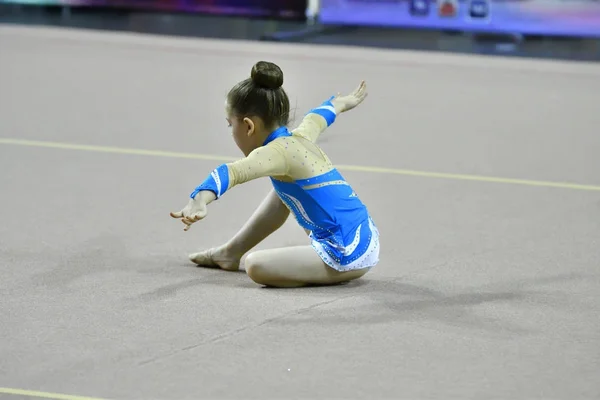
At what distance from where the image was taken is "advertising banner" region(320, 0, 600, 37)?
914 cm

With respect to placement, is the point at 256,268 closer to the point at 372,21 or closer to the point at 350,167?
the point at 350,167

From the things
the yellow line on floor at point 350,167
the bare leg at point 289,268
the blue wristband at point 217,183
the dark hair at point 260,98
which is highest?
the dark hair at point 260,98

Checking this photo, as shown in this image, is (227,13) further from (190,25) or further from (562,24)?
(562,24)

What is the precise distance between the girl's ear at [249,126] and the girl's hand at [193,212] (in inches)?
17.0

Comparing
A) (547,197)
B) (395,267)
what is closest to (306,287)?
(395,267)

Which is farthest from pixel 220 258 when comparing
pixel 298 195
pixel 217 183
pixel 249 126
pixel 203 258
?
pixel 217 183

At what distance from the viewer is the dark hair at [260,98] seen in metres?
3.30

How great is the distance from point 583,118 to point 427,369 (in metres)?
4.32

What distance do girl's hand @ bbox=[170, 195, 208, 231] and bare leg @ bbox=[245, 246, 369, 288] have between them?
0.49 m

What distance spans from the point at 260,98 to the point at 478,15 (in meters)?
6.36

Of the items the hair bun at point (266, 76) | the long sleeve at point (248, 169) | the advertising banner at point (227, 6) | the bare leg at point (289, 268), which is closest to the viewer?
the long sleeve at point (248, 169)

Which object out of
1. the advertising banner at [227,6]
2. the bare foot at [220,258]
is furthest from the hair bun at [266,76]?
the advertising banner at [227,6]

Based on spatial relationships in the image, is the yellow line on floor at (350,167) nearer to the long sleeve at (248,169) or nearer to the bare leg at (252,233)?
the bare leg at (252,233)

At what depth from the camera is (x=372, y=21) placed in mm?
9562
